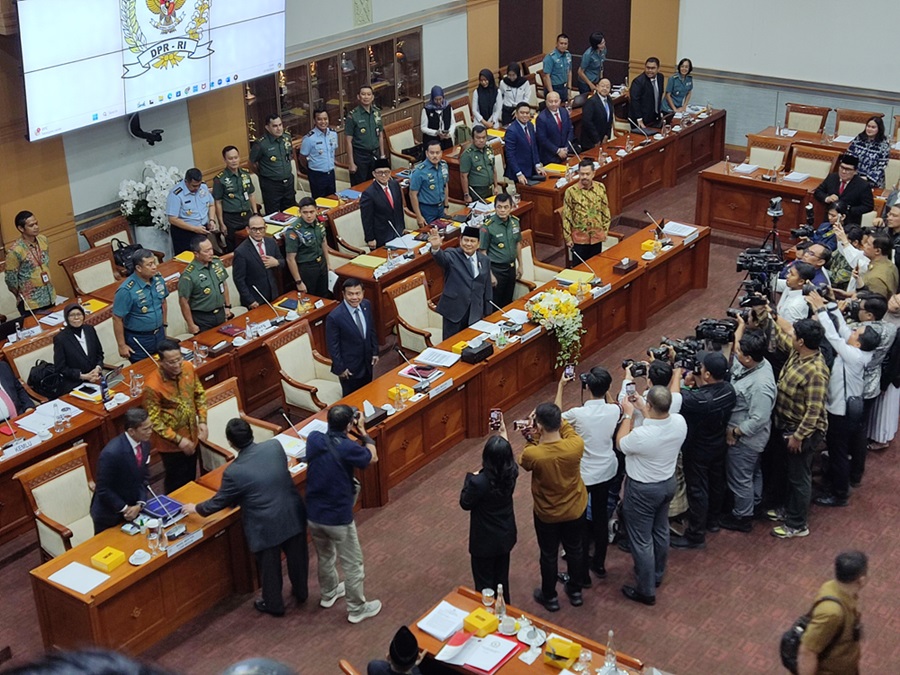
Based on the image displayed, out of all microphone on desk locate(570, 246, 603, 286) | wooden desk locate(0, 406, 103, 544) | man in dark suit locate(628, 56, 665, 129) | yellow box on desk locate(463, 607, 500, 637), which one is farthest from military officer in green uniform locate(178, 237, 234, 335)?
man in dark suit locate(628, 56, 665, 129)

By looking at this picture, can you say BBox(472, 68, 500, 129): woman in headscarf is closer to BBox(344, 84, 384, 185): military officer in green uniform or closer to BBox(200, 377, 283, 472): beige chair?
BBox(344, 84, 384, 185): military officer in green uniform

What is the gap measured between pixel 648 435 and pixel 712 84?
→ 10.4m

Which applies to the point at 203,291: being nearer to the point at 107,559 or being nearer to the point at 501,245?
the point at 501,245

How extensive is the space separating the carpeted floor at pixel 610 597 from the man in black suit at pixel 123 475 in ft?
2.65

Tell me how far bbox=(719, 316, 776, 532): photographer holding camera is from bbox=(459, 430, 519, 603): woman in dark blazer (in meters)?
1.60

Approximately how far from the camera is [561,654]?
5.42 meters

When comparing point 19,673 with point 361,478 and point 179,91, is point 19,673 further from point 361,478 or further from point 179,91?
point 179,91

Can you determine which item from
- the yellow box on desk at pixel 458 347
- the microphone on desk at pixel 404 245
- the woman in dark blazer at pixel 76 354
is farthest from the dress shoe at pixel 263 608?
the microphone on desk at pixel 404 245

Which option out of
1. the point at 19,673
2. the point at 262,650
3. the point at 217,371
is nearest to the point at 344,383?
the point at 217,371

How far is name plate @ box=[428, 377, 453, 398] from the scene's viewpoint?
8.18 metres

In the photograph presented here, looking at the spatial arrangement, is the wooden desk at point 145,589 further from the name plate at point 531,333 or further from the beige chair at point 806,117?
the beige chair at point 806,117

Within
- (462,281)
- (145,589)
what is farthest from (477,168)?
(145,589)

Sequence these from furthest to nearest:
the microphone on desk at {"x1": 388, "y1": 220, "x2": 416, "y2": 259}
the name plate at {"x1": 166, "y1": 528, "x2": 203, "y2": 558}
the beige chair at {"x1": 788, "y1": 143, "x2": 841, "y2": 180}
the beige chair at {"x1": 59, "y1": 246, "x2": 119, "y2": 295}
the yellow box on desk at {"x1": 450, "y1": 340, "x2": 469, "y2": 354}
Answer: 1. the beige chair at {"x1": 788, "y1": 143, "x2": 841, "y2": 180}
2. the microphone on desk at {"x1": 388, "y1": 220, "x2": 416, "y2": 259}
3. the beige chair at {"x1": 59, "y1": 246, "x2": 119, "y2": 295}
4. the yellow box on desk at {"x1": 450, "y1": 340, "x2": 469, "y2": 354}
5. the name plate at {"x1": 166, "y1": 528, "x2": 203, "y2": 558}

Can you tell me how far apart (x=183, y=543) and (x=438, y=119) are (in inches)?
317
